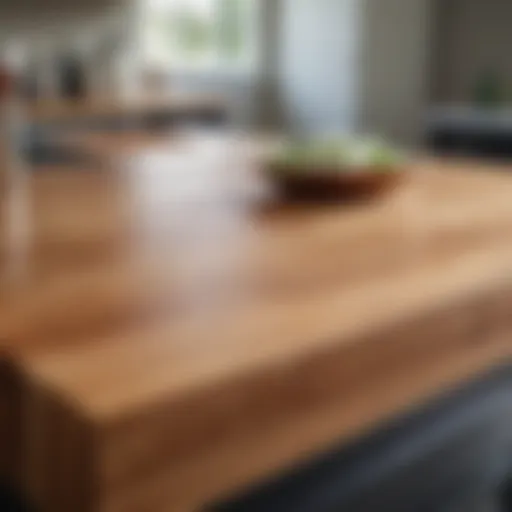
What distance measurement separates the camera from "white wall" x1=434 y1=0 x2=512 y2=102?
13.1 ft

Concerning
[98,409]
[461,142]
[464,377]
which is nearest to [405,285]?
[464,377]

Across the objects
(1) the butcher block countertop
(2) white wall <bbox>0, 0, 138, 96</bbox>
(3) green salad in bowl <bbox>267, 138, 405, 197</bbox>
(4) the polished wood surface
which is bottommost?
(4) the polished wood surface

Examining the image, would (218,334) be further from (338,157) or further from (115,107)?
(115,107)

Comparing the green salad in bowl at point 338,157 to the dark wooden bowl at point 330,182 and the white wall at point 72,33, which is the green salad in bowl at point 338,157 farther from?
the white wall at point 72,33

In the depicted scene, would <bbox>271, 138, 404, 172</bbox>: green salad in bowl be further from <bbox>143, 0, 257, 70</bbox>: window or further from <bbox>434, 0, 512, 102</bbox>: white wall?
<bbox>143, 0, 257, 70</bbox>: window

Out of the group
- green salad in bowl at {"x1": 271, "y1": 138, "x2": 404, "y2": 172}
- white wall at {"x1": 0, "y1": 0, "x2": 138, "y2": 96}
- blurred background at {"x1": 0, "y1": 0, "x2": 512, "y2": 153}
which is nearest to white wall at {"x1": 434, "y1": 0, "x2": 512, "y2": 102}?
blurred background at {"x1": 0, "y1": 0, "x2": 512, "y2": 153}

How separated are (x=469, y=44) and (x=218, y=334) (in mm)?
3738

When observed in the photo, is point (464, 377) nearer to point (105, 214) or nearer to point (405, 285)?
point (405, 285)

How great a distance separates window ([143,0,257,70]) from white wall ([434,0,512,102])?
1131 mm

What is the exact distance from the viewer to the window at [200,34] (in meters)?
5.02

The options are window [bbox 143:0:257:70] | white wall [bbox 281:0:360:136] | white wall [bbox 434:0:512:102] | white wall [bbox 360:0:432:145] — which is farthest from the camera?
window [bbox 143:0:257:70]

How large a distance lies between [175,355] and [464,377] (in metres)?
0.29

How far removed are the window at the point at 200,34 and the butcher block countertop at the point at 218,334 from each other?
4.03 metres

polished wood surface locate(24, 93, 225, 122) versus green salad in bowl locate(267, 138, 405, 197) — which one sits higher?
green salad in bowl locate(267, 138, 405, 197)
